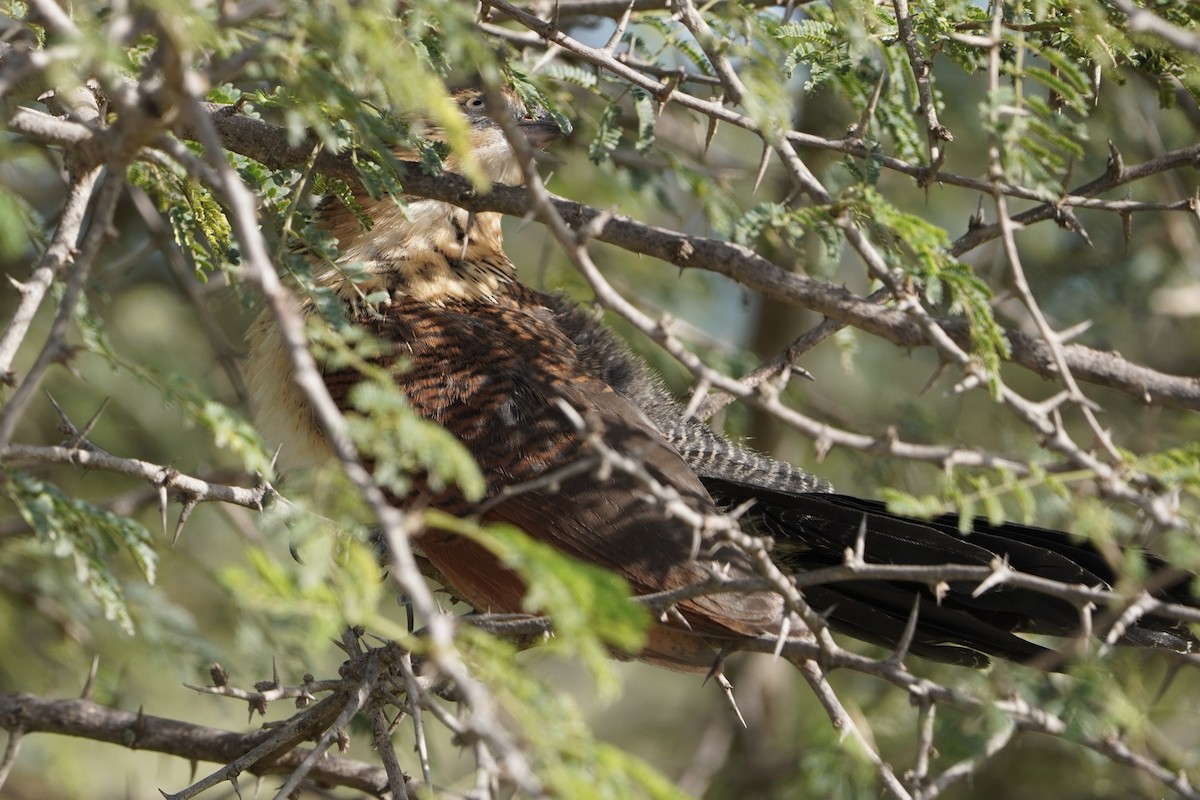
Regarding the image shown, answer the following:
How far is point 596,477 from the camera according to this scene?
8.80ft

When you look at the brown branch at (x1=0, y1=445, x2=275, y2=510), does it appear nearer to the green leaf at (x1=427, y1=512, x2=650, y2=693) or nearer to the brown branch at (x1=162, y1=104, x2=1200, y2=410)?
the brown branch at (x1=162, y1=104, x2=1200, y2=410)

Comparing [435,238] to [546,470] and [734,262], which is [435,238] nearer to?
[546,470]

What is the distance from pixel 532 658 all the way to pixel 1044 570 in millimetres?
1833

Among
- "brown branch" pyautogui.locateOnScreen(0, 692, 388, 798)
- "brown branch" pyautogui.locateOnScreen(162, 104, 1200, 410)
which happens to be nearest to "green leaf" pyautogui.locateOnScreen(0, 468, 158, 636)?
"brown branch" pyautogui.locateOnScreen(162, 104, 1200, 410)

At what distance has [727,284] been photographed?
611cm

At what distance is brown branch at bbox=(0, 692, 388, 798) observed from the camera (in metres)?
3.29

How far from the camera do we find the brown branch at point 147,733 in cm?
329

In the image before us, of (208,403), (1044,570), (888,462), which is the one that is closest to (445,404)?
(208,403)

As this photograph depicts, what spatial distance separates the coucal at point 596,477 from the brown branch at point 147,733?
59 cm

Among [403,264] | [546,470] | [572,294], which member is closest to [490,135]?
[403,264]

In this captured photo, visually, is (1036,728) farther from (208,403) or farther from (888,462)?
(888,462)

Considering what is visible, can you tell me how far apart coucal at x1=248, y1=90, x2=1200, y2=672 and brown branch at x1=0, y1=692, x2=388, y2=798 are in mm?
595

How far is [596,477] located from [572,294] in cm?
209

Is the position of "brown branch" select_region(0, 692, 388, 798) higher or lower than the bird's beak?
lower
